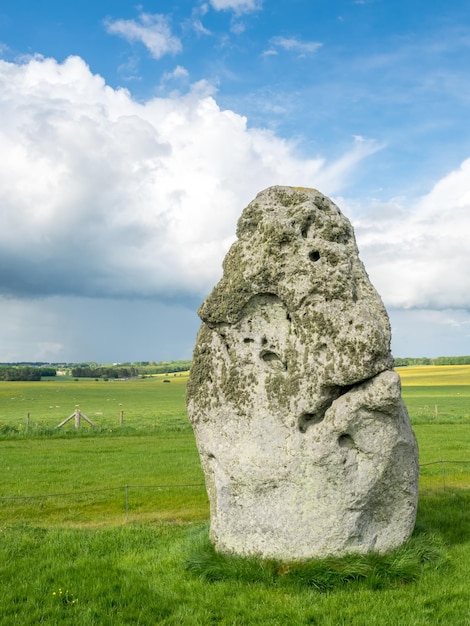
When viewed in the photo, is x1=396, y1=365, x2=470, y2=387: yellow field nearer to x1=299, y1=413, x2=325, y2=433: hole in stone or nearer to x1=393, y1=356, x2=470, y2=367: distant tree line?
x1=393, y1=356, x2=470, y2=367: distant tree line

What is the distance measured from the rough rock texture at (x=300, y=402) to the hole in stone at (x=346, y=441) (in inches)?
0.7

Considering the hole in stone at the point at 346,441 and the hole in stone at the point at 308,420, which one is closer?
the hole in stone at the point at 346,441

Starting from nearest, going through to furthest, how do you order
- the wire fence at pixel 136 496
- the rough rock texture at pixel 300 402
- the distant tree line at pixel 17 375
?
the rough rock texture at pixel 300 402 < the wire fence at pixel 136 496 < the distant tree line at pixel 17 375

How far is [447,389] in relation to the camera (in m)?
84.6

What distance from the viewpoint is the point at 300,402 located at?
9.77 m

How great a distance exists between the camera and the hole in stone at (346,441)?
380 inches

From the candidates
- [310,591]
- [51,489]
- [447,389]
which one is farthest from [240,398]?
[447,389]

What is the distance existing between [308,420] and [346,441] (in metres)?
0.71

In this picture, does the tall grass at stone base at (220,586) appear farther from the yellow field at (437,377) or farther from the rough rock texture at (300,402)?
the yellow field at (437,377)

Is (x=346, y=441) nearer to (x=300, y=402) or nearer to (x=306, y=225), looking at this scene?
(x=300, y=402)

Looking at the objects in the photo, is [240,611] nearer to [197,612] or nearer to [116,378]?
[197,612]

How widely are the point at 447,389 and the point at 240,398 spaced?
80.9 m

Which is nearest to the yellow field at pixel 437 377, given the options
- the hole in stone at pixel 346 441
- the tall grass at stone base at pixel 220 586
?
the tall grass at stone base at pixel 220 586

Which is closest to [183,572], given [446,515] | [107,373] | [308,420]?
[308,420]
